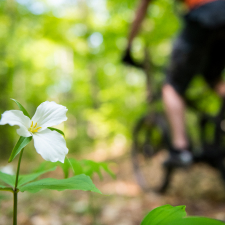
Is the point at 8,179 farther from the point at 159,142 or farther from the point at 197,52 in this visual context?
the point at 159,142

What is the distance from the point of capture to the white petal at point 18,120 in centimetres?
44

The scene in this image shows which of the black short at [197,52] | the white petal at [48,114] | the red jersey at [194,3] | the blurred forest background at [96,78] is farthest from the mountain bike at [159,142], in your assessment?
the white petal at [48,114]

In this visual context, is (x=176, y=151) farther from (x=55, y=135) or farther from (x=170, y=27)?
(x=170, y=27)

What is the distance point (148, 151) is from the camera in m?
2.95

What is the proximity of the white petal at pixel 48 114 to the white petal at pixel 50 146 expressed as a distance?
40mm

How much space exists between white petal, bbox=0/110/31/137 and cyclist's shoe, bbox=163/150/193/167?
5.37 ft

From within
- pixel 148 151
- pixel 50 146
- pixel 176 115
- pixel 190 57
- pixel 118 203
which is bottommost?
pixel 118 203

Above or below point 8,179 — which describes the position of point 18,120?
above

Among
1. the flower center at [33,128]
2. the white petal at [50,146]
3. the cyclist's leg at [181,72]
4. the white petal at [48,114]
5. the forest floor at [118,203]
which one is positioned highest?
the cyclist's leg at [181,72]

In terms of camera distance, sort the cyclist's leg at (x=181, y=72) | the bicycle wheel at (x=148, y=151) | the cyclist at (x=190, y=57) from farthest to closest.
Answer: the bicycle wheel at (x=148, y=151), the cyclist's leg at (x=181, y=72), the cyclist at (x=190, y=57)

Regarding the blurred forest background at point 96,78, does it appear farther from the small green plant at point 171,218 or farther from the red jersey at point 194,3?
the small green plant at point 171,218

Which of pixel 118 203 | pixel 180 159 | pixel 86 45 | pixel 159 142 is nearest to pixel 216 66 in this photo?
pixel 180 159

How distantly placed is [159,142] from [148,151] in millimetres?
217

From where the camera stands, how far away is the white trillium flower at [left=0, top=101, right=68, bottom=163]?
0.45 m
